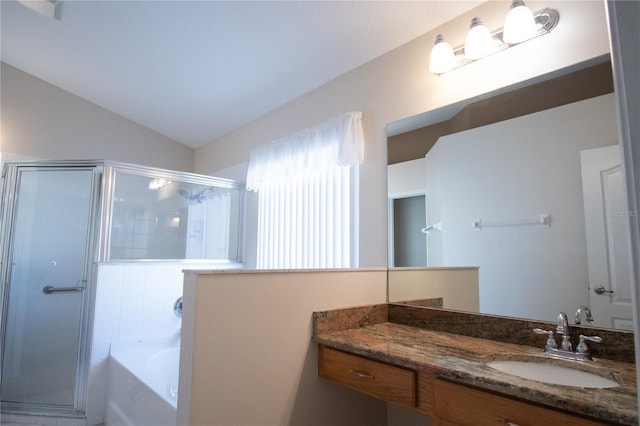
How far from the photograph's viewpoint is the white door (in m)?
1.16

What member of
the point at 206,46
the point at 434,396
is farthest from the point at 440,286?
the point at 206,46

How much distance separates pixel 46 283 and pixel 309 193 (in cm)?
208

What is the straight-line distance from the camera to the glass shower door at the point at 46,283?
2455mm

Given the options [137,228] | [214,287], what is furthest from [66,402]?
[214,287]

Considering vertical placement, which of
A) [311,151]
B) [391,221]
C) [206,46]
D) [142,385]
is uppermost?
[206,46]

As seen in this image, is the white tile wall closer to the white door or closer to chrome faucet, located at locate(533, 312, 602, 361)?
chrome faucet, located at locate(533, 312, 602, 361)

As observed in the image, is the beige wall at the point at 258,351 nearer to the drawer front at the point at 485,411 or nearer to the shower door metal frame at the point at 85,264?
A: the drawer front at the point at 485,411

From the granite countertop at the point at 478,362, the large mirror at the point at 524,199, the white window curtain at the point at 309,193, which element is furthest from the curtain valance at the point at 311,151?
the granite countertop at the point at 478,362

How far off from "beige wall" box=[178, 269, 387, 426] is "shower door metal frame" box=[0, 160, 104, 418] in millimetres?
1656

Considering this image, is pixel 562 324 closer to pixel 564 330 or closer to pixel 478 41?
pixel 564 330

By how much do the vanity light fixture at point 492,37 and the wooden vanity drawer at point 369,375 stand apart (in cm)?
138

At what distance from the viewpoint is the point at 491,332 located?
4.77ft

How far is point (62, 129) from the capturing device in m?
3.27

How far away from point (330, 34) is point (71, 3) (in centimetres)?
165
